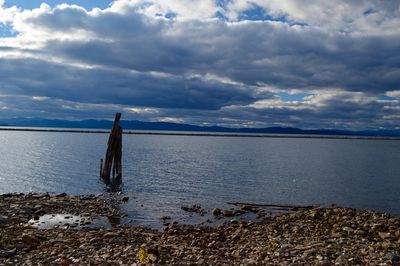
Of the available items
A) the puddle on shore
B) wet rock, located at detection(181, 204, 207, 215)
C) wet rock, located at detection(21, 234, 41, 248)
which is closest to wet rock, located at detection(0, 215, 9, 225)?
the puddle on shore

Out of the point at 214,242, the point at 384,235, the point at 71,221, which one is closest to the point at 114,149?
the point at 71,221

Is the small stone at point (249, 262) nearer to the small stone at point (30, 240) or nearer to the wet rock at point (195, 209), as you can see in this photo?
the small stone at point (30, 240)

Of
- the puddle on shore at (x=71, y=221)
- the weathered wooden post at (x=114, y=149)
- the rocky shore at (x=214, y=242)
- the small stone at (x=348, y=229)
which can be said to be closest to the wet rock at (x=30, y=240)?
the rocky shore at (x=214, y=242)

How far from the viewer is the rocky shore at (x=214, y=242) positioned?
523 inches

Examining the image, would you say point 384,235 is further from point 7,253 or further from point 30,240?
point 7,253

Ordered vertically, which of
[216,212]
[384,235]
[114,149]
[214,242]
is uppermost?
[114,149]

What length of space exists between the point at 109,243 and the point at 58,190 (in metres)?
23.0

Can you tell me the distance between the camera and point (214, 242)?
1686cm

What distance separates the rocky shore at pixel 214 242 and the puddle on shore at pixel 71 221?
0.07 meters

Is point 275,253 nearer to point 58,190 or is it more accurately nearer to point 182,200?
point 182,200

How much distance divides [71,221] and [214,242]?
9900mm

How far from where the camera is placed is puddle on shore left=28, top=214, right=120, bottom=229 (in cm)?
2161

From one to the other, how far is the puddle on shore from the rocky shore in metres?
0.07

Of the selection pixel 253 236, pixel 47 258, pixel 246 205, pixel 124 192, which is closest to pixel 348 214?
pixel 253 236
